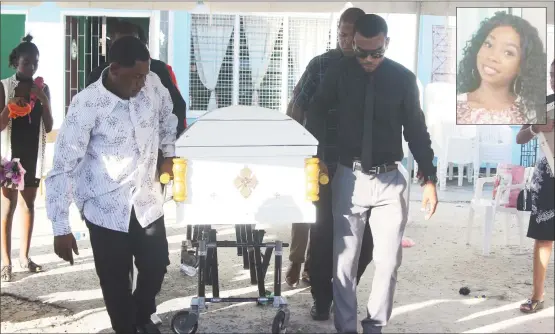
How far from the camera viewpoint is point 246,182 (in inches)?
154

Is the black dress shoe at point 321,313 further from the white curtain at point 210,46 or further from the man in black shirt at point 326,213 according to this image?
the white curtain at point 210,46

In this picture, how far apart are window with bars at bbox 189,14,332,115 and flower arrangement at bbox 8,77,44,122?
7690 millimetres

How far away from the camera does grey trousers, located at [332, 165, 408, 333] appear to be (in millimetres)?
4062

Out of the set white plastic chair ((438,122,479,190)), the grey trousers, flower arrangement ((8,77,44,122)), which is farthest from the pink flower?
white plastic chair ((438,122,479,190))

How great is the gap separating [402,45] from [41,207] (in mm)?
6371

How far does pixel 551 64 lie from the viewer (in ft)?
13.3

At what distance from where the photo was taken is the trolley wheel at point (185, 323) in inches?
169

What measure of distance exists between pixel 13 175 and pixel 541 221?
3724mm

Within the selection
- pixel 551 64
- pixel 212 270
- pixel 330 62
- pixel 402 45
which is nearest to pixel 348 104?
pixel 330 62

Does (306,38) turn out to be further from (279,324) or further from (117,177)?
(117,177)

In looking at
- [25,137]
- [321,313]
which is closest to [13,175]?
[25,137]

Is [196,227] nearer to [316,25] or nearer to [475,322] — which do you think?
[475,322]

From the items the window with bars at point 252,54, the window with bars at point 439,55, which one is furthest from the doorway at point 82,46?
the window with bars at point 439,55

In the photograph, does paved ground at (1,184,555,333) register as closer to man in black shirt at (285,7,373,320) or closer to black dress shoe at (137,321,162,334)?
man in black shirt at (285,7,373,320)
